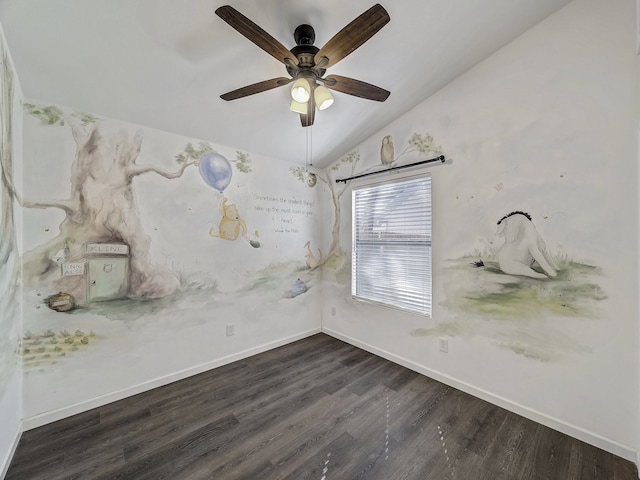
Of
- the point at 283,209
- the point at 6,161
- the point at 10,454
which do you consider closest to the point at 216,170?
the point at 283,209

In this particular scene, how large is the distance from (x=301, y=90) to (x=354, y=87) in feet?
1.26

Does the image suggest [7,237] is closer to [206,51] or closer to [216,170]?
[216,170]

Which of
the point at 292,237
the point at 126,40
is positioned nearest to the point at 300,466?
the point at 292,237

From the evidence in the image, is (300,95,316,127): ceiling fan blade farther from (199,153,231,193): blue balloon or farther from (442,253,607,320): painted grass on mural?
(442,253,607,320): painted grass on mural

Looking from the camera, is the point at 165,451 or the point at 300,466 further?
the point at 165,451

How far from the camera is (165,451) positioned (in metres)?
1.70

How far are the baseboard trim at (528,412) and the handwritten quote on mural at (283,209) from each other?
1894 mm

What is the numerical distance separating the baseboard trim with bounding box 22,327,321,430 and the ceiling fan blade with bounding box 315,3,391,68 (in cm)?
294

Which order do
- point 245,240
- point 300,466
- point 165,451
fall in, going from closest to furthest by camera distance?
point 300,466 → point 165,451 → point 245,240

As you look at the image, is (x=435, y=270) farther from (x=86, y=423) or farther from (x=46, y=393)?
(x=46, y=393)

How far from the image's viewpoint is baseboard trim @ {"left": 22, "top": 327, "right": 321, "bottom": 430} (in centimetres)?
191

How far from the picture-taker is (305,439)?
70.9 inches

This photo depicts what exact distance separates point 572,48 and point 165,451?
156 inches

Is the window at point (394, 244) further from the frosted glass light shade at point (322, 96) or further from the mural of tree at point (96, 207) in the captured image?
the mural of tree at point (96, 207)
